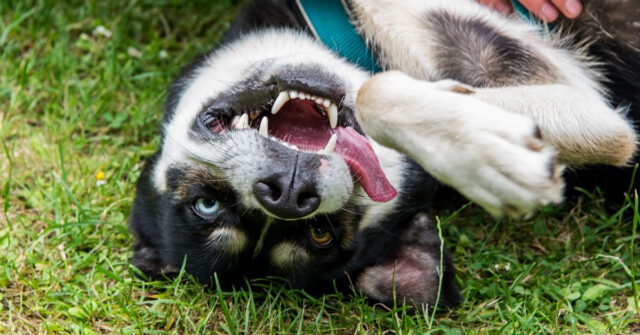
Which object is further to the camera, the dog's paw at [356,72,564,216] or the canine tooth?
the canine tooth

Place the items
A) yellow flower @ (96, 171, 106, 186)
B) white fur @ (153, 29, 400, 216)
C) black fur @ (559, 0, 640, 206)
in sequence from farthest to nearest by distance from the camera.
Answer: yellow flower @ (96, 171, 106, 186), black fur @ (559, 0, 640, 206), white fur @ (153, 29, 400, 216)

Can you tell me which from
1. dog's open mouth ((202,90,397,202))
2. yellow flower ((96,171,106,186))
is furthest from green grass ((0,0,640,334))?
dog's open mouth ((202,90,397,202))

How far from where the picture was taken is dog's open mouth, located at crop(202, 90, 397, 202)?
307 cm

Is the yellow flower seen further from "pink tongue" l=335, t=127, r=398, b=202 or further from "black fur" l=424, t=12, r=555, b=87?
"black fur" l=424, t=12, r=555, b=87

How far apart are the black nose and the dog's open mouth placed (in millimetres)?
248

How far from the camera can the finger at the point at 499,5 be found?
354 cm

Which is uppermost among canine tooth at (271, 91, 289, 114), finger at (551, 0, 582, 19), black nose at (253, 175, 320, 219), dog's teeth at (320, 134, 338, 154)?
finger at (551, 0, 582, 19)

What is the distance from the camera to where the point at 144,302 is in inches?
128

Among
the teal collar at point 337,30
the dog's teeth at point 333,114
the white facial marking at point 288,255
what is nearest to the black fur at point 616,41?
the teal collar at point 337,30

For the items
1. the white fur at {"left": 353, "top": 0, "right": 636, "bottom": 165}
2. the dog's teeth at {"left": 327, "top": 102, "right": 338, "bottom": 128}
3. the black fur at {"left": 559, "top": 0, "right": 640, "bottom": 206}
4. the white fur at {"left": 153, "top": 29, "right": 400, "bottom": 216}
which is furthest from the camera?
the black fur at {"left": 559, "top": 0, "right": 640, "bottom": 206}

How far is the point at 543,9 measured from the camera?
345 centimetres

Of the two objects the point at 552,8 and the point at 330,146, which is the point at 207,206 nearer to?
the point at 330,146

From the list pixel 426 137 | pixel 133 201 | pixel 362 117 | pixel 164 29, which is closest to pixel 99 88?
pixel 164 29

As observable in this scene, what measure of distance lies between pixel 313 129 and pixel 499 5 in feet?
3.77
